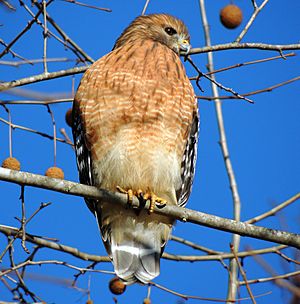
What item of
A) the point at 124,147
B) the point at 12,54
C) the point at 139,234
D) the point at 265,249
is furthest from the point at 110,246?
the point at 12,54

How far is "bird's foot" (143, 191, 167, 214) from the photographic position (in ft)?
13.0

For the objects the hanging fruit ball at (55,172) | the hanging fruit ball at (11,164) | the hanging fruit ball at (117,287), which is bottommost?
the hanging fruit ball at (117,287)

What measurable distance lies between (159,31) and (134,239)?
71.7 inches

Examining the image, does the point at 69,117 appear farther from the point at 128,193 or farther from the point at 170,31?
the point at 170,31

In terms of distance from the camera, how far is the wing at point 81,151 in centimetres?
439

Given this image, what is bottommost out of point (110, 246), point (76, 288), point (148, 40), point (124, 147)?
point (76, 288)

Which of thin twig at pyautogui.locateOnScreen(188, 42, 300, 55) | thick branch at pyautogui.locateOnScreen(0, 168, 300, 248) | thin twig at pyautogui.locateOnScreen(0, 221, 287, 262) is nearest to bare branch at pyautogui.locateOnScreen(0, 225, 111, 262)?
thin twig at pyautogui.locateOnScreen(0, 221, 287, 262)

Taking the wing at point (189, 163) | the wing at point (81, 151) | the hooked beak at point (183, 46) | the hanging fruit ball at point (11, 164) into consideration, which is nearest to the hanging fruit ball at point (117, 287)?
the wing at point (81, 151)

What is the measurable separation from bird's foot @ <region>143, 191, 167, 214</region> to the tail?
0.21m

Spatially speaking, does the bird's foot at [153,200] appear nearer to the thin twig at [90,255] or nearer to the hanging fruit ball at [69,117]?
the thin twig at [90,255]

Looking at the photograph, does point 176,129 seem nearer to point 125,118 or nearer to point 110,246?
point 125,118

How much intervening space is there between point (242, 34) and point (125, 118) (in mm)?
922

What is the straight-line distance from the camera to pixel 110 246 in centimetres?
444

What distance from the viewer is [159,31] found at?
529 centimetres
